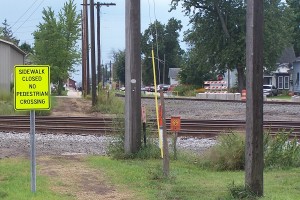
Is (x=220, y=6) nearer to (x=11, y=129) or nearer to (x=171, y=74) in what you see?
(x=11, y=129)

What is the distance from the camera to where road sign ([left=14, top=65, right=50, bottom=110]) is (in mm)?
9180

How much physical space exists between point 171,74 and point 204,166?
370 feet

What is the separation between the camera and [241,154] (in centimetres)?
1218

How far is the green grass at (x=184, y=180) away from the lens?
29.8ft

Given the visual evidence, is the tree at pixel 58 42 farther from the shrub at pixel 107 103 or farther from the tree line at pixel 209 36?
the shrub at pixel 107 103

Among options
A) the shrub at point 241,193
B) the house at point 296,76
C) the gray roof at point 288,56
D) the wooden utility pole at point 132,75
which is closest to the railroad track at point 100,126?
the wooden utility pole at point 132,75

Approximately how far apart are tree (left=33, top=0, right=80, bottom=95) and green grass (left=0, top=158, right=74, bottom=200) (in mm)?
54263

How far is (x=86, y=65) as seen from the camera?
56.3 metres

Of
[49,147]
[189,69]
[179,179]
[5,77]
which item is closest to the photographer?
[179,179]

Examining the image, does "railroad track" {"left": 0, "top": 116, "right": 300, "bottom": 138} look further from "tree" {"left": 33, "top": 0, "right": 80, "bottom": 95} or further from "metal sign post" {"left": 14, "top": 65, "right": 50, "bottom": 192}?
"tree" {"left": 33, "top": 0, "right": 80, "bottom": 95}

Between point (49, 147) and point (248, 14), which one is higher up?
point (248, 14)

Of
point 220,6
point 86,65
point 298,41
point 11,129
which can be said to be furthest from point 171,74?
point 11,129

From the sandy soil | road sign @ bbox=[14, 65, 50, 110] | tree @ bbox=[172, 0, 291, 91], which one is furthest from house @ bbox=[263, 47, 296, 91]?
road sign @ bbox=[14, 65, 50, 110]

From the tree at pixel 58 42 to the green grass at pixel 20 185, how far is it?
54.3 meters
